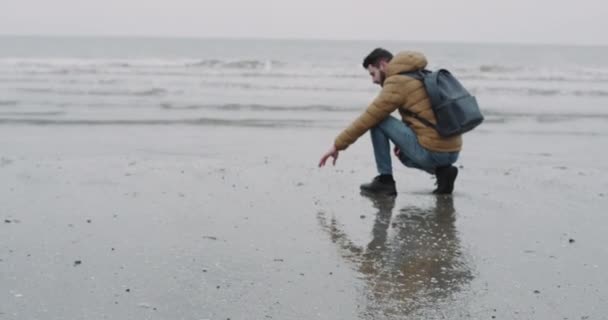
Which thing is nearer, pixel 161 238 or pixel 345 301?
pixel 345 301

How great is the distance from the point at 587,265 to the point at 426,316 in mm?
1403

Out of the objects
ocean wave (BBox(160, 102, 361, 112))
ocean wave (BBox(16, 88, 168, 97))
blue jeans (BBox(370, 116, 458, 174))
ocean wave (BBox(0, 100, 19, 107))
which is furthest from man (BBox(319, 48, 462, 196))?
ocean wave (BBox(16, 88, 168, 97))

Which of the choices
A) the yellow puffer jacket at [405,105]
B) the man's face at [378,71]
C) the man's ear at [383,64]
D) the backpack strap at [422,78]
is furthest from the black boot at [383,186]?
the man's ear at [383,64]

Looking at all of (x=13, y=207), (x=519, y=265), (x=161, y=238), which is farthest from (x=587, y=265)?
(x=13, y=207)

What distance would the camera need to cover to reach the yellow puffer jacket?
18.3ft

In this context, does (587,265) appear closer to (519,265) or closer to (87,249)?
(519,265)

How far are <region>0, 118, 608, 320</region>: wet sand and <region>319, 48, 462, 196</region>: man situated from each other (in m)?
0.38

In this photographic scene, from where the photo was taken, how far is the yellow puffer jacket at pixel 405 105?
5590 millimetres

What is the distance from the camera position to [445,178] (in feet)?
20.0

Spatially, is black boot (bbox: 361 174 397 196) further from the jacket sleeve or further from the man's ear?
the man's ear

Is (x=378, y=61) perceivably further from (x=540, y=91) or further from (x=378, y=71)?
(x=540, y=91)

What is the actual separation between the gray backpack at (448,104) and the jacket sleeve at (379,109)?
14 cm

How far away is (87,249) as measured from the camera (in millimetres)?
4469

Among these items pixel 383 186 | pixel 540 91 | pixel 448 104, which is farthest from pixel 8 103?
pixel 540 91
